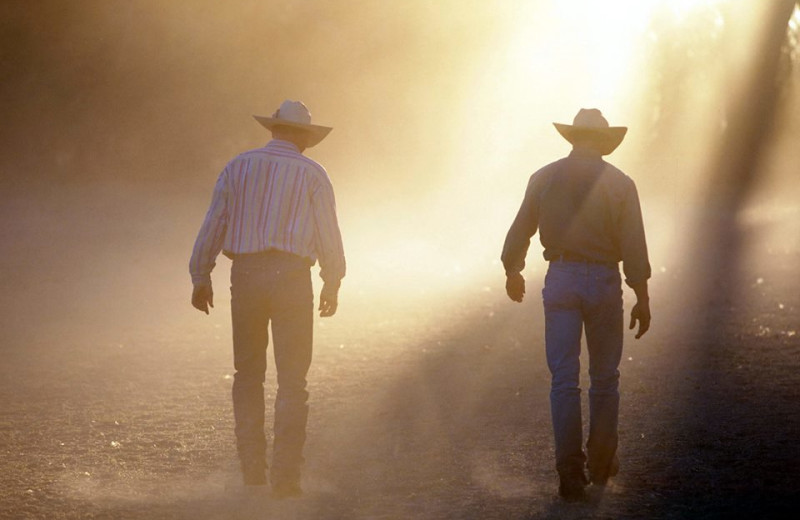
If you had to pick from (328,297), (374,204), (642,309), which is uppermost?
(328,297)

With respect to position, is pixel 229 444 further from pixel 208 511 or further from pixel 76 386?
pixel 76 386

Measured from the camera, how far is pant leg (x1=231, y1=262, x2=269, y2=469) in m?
6.59

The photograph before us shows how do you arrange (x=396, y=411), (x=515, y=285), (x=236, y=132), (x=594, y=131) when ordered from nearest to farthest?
(x=594, y=131)
(x=515, y=285)
(x=396, y=411)
(x=236, y=132)

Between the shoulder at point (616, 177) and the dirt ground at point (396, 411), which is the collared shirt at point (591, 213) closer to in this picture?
the shoulder at point (616, 177)

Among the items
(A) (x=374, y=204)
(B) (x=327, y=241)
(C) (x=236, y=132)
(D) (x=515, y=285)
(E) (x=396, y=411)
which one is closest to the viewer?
(B) (x=327, y=241)

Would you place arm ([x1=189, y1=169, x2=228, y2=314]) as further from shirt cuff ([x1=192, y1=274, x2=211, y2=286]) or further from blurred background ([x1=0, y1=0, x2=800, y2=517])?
blurred background ([x1=0, y1=0, x2=800, y2=517])

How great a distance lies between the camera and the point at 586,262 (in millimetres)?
6684

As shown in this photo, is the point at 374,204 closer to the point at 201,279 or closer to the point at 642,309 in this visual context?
the point at 642,309

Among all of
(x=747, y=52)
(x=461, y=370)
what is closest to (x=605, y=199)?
(x=461, y=370)

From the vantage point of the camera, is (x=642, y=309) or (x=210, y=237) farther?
(x=642, y=309)

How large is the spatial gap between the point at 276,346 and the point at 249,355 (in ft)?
0.46

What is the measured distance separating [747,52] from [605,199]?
51.8 metres

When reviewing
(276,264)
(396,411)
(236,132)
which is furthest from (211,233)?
(236,132)

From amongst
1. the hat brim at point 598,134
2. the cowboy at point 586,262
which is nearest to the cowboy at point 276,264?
the cowboy at point 586,262
